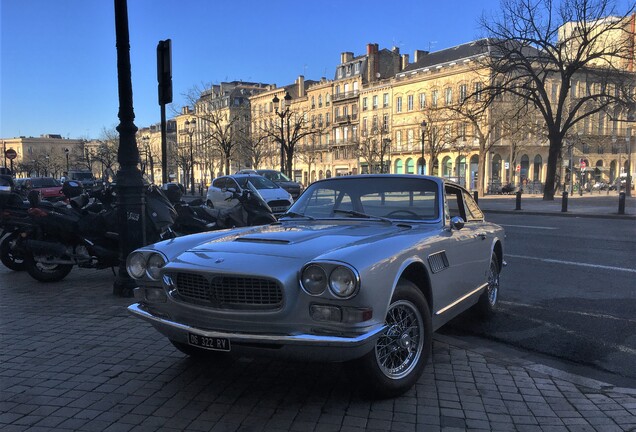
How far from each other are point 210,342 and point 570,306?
488 centimetres

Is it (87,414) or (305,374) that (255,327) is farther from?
(87,414)

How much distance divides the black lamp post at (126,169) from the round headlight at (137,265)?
101 inches

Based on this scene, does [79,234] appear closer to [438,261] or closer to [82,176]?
[438,261]

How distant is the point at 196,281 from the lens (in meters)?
3.36

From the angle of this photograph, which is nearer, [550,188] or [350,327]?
[350,327]

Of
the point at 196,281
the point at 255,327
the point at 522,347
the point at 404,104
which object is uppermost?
the point at 404,104

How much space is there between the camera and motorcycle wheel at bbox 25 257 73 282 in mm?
7316

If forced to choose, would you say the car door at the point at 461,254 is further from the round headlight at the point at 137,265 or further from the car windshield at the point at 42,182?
the car windshield at the point at 42,182

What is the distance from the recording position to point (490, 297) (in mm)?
5652

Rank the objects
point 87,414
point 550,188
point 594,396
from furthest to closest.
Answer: point 550,188 → point 594,396 → point 87,414

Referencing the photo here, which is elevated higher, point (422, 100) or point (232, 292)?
point (422, 100)

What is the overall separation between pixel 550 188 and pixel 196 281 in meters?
31.2

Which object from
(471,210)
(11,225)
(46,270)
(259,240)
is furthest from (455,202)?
(11,225)

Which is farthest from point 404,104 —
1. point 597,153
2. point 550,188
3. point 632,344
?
point 632,344
